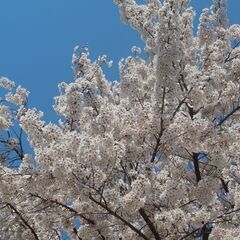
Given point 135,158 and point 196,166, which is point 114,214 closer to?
point 135,158

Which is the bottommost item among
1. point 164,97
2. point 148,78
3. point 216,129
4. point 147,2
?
point 216,129

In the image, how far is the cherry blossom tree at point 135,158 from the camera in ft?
27.2

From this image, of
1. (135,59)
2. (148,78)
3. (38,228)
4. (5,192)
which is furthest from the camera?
(135,59)

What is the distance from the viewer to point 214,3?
1349cm

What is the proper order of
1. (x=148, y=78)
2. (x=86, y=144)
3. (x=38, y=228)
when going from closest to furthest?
(x=86, y=144), (x=38, y=228), (x=148, y=78)

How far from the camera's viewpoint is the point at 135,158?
31.7ft

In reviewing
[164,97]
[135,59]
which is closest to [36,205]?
[164,97]

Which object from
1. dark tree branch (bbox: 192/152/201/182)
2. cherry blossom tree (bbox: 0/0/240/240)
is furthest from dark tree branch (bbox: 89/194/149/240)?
dark tree branch (bbox: 192/152/201/182)

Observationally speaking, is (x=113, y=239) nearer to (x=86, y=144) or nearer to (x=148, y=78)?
(x=86, y=144)

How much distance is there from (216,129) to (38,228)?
425 cm

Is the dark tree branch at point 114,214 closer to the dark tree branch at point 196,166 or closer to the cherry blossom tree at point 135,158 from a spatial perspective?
the cherry blossom tree at point 135,158

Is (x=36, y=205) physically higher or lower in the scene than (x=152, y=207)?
higher

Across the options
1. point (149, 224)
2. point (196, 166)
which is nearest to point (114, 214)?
point (149, 224)

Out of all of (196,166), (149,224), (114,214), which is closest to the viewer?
(114,214)
